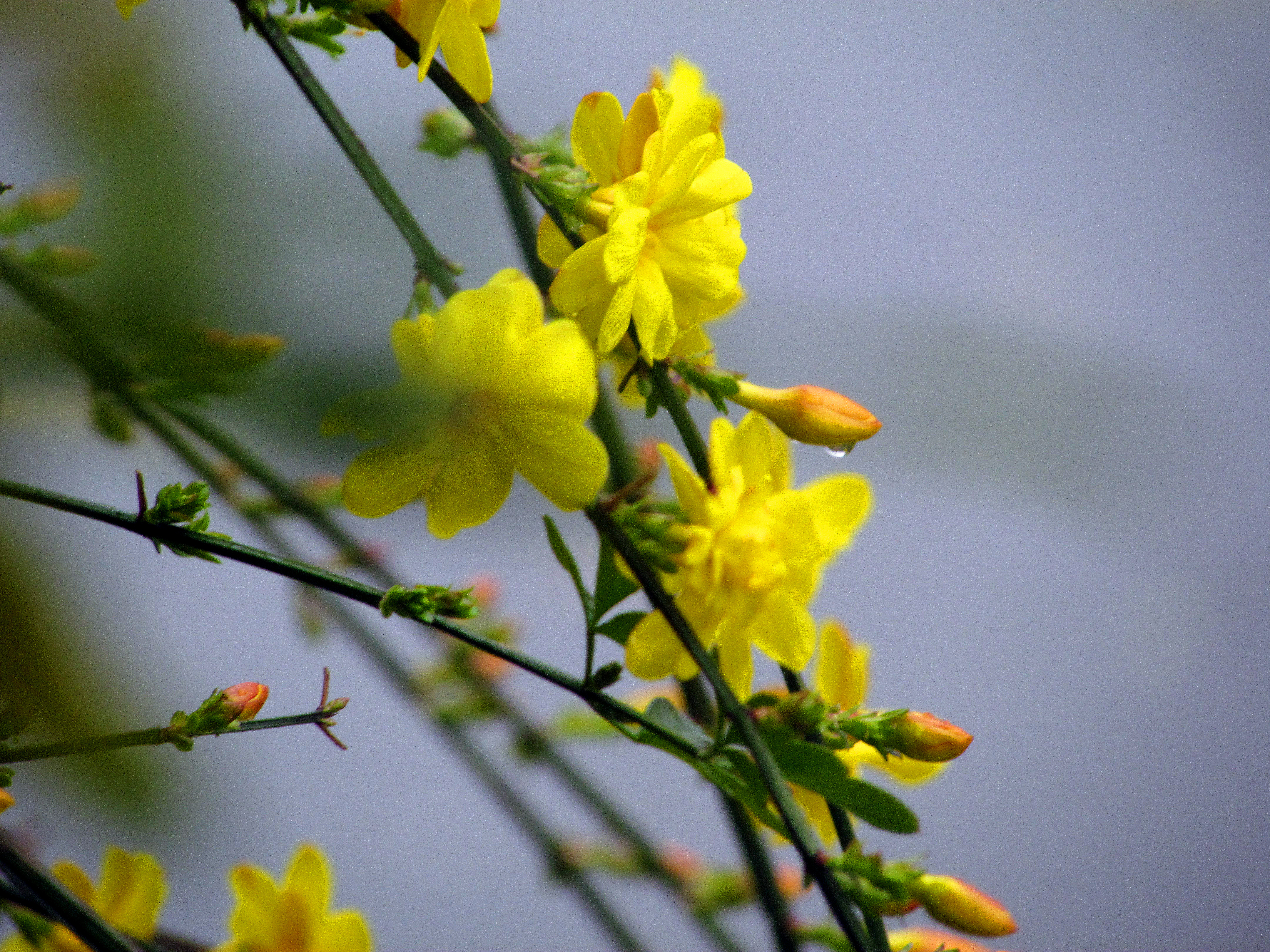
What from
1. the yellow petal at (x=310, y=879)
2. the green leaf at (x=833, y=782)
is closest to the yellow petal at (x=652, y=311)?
the green leaf at (x=833, y=782)

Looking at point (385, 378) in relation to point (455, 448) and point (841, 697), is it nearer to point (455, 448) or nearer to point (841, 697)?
point (455, 448)

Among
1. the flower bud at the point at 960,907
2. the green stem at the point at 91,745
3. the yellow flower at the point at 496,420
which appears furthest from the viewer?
the flower bud at the point at 960,907

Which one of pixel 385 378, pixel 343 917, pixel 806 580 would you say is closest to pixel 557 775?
pixel 343 917

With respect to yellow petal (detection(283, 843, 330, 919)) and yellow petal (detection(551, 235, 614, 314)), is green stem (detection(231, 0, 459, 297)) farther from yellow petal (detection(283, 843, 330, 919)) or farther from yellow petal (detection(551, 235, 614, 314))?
yellow petal (detection(283, 843, 330, 919))

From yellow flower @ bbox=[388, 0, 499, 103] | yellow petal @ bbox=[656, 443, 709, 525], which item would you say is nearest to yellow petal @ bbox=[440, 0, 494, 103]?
yellow flower @ bbox=[388, 0, 499, 103]

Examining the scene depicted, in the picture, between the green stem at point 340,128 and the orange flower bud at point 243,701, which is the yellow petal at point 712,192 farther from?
the orange flower bud at point 243,701

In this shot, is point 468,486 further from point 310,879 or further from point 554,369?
point 310,879
